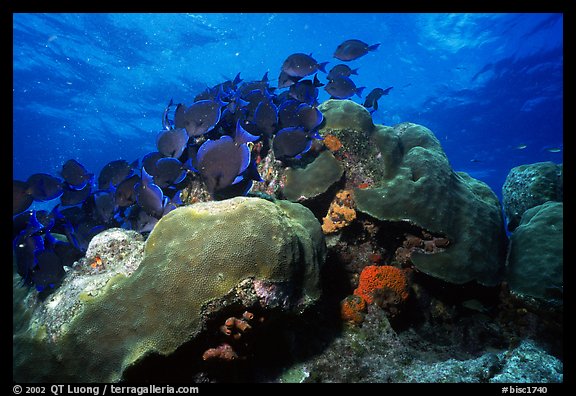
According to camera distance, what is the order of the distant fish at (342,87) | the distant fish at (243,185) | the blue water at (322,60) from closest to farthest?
the distant fish at (243,185)
the distant fish at (342,87)
the blue water at (322,60)

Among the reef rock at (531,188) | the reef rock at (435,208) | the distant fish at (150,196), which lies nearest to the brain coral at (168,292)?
the distant fish at (150,196)

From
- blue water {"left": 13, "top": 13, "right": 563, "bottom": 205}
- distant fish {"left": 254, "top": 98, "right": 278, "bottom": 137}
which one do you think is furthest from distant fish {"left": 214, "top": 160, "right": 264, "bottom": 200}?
blue water {"left": 13, "top": 13, "right": 563, "bottom": 205}

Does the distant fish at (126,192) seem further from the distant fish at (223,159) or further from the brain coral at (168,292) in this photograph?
the brain coral at (168,292)

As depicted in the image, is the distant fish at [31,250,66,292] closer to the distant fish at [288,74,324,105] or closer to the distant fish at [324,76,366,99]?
the distant fish at [288,74,324,105]

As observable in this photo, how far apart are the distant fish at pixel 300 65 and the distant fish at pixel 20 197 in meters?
4.46

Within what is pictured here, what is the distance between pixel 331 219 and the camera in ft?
15.7

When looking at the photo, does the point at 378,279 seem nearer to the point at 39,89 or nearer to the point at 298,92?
the point at 298,92

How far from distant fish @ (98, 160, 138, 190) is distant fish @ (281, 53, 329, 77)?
3224 millimetres

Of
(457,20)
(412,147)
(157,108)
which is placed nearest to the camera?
(412,147)

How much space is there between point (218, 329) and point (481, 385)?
2929 millimetres

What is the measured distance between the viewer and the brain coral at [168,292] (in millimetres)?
2650

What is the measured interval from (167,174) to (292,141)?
6.17 feet
